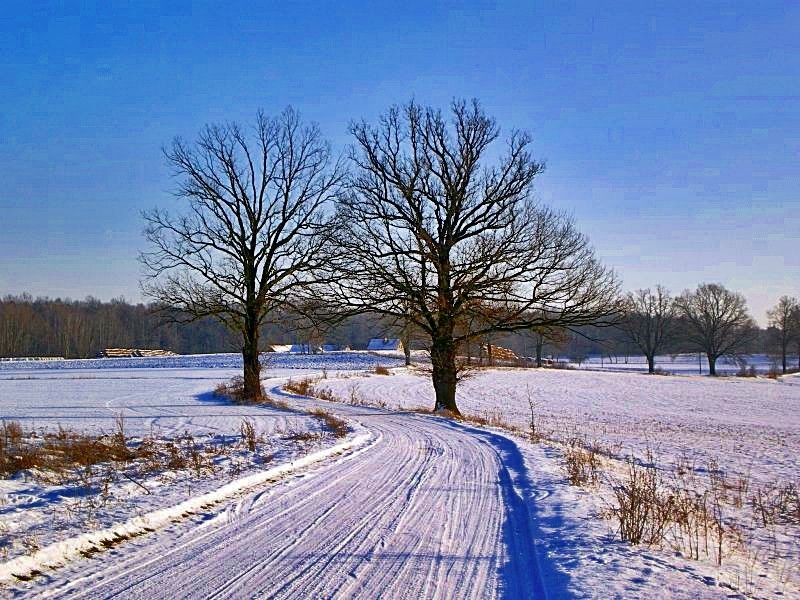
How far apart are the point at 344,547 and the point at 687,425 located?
24.8 m

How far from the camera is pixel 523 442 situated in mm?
14492

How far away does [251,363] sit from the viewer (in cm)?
2611

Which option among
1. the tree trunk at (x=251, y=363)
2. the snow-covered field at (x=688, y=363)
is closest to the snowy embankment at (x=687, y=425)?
the tree trunk at (x=251, y=363)

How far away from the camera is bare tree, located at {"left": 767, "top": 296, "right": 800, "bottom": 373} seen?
301 ft

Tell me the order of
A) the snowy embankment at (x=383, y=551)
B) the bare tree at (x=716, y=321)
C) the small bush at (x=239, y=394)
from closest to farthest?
the snowy embankment at (x=383, y=551), the small bush at (x=239, y=394), the bare tree at (x=716, y=321)

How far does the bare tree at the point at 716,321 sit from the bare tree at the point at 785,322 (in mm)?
7923

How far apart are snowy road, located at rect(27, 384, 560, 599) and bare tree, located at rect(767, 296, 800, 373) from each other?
99.3 meters

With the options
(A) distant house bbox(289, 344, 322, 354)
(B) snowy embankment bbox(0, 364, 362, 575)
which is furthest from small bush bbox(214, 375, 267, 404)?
(A) distant house bbox(289, 344, 322, 354)

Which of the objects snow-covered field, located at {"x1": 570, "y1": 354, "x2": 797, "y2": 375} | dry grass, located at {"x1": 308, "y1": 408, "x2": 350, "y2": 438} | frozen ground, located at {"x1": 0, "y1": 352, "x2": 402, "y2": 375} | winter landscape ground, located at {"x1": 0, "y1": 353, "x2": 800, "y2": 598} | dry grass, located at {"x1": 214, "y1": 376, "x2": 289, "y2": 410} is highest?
winter landscape ground, located at {"x1": 0, "y1": 353, "x2": 800, "y2": 598}

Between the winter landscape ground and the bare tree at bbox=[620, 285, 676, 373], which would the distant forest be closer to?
the bare tree at bbox=[620, 285, 676, 373]

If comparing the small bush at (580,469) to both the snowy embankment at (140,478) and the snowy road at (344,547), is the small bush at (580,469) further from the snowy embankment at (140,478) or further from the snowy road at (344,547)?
the snowy embankment at (140,478)

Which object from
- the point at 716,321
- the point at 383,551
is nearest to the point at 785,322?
the point at 716,321

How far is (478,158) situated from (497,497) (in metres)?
16.7

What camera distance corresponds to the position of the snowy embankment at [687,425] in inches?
270
